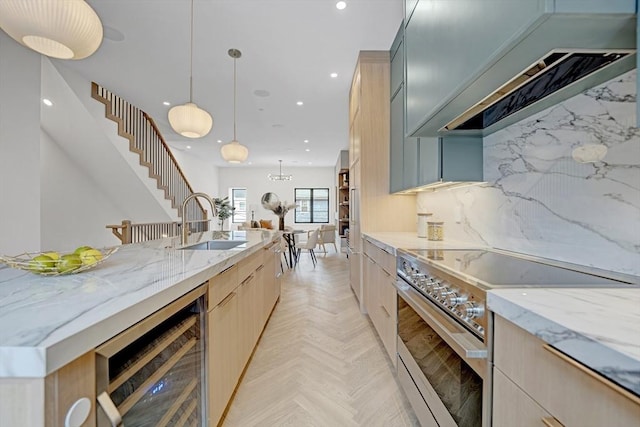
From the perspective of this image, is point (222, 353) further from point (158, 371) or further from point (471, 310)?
point (471, 310)

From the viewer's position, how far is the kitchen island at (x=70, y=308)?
1.68ft

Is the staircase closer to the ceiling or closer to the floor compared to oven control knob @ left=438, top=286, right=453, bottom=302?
closer to the ceiling

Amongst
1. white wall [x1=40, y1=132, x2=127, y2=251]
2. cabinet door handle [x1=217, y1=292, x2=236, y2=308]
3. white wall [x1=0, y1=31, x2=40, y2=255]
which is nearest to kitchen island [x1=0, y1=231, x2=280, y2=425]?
cabinet door handle [x1=217, y1=292, x2=236, y2=308]

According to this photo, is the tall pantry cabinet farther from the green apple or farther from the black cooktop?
the green apple

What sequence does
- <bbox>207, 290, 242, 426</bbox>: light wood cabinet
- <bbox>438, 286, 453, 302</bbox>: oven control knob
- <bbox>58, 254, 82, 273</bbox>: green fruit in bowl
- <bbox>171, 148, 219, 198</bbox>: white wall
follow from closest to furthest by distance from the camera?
<bbox>58, 254, 82, 273</bbox>: green fruit in bowl, <bbox>438, 286, 453, 302</bbox>: oven control knob, <bbox>207, 290, 242, 426</bbox>: light wood cabinet, <bbox>171, 148, 219, 198</bbox>: white wall

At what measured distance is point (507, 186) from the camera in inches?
68.0

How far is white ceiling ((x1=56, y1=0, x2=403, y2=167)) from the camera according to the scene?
2.65 m

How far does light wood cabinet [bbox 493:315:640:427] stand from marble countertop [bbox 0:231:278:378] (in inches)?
38.7

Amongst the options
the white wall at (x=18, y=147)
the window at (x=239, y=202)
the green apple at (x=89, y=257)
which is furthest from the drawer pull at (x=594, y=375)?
the window at (x=239, y=202)

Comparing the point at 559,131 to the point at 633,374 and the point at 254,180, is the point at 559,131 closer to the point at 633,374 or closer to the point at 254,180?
the point at 633,374

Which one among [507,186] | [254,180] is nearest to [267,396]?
[507,186]

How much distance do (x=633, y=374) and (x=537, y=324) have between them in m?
0.20

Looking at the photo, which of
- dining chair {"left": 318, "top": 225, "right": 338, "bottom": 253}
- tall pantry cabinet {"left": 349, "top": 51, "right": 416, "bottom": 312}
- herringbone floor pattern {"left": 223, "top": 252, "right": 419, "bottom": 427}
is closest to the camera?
herringbone floor pattern {"left": 223, "top": 252, "right": 419, "bottom": 427}

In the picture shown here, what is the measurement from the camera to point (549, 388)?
0.64 metres
